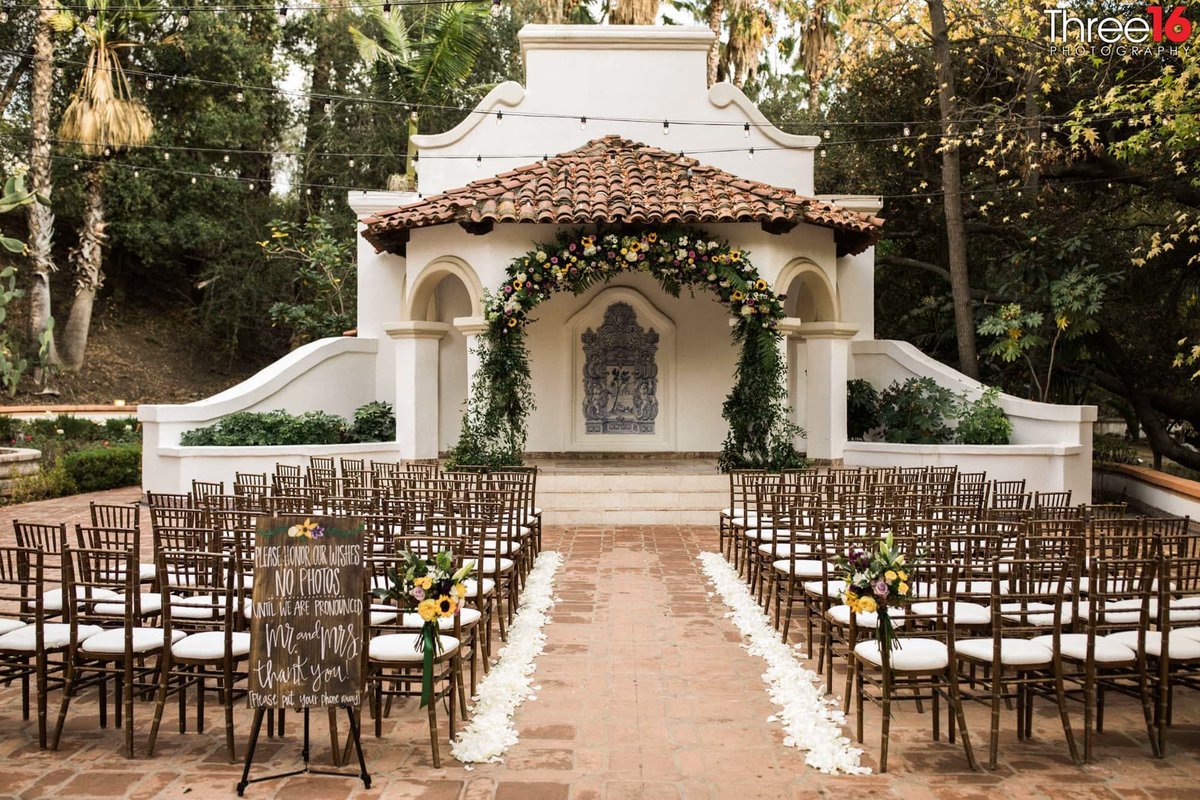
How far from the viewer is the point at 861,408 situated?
16047 millimetres

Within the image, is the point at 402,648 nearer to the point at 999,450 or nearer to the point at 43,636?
the point at 43,636

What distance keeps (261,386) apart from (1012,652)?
41.0 feet

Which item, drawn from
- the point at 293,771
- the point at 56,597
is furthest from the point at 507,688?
the point at 56,597

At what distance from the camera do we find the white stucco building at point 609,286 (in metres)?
14.5

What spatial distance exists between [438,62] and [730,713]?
17248 millimetres

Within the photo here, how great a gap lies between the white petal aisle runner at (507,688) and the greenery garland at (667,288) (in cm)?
496

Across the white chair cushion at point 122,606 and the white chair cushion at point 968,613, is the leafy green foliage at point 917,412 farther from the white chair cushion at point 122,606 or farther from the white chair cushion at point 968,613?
the white chair cushion at point 122,606

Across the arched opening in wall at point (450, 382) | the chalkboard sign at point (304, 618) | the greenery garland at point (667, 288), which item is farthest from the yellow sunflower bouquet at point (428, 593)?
the arched opening in wall at point (450, 382)

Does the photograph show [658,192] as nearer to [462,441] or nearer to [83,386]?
[462,441]

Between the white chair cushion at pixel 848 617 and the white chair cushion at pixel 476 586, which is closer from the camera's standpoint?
the white chair cushion at pixel 848 617

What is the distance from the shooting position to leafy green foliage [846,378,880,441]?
16.0 metres

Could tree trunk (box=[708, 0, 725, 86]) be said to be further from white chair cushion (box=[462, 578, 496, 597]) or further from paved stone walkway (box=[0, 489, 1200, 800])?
paved stone walkway (box=[0, 489, 1200, 800])

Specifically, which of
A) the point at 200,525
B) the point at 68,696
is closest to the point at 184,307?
the point at 200,525

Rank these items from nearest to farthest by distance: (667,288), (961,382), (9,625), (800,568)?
(9,625) < (800,568) < (667,288) < (961,382)
